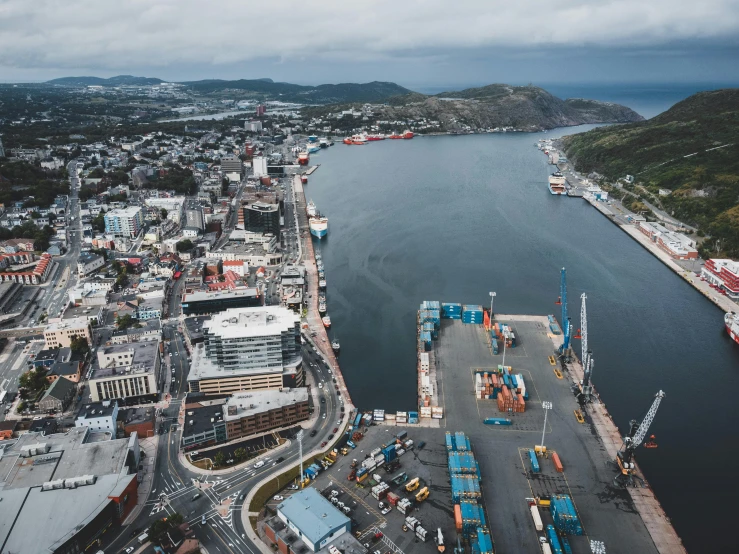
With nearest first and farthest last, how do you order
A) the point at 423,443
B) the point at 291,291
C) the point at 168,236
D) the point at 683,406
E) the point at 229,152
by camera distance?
the point at 423,443, the point at 683,406, the point at 291,291, the point at 168,236, the point at 229,152

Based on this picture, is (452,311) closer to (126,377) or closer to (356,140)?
(126,377)

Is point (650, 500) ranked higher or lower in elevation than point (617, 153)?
lower

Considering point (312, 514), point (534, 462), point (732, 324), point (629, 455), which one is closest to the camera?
point (312, 514)

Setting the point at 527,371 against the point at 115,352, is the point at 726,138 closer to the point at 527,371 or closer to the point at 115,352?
the point at 527,371

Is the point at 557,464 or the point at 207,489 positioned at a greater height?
the point at 557,464

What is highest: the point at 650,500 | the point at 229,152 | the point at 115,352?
the point at 229,152

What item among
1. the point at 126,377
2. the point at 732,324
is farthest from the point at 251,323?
the point at 732,324

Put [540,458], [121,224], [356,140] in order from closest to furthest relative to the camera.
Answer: [540,458]
[121,224]
[356,140]

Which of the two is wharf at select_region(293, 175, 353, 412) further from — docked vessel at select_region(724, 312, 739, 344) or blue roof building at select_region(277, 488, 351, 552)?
docked vessel at select_region(724, 312, 739, 344)

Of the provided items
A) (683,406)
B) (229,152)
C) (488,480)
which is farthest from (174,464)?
(229,152)
